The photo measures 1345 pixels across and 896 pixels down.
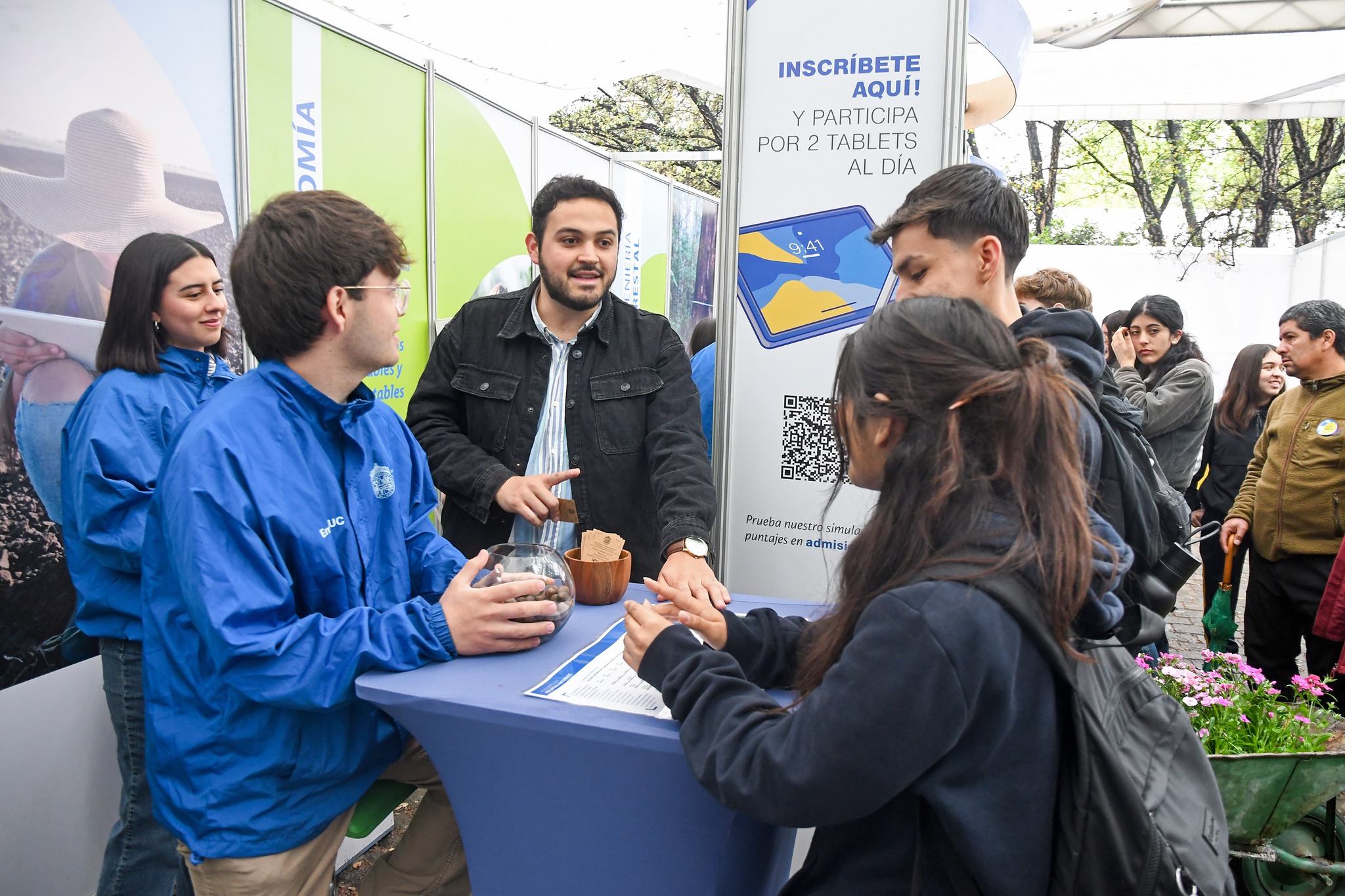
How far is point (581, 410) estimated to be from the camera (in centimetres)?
261

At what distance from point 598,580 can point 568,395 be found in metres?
0.88

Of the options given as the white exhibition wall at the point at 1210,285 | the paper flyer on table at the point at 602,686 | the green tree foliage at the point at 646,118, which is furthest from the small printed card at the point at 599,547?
the green tree foliage at the point at 646,118

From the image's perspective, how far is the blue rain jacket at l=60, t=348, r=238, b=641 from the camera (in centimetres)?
218

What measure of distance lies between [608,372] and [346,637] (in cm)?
133

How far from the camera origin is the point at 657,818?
56.6 inches

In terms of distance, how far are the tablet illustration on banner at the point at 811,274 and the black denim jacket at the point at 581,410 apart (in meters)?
0.29

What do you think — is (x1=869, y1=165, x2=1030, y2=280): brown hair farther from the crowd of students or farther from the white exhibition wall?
the white exhibition wall

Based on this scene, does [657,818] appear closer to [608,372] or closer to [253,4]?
[608,372]

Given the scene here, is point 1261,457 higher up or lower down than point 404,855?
higher up

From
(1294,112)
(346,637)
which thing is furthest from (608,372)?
(1294,112)

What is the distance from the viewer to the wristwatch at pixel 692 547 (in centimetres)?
207

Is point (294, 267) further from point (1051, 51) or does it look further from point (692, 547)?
point (1051, 51)

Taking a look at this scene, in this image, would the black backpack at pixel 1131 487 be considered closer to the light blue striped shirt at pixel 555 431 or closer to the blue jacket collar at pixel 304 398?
the blue jacket collar at pixel 304 398

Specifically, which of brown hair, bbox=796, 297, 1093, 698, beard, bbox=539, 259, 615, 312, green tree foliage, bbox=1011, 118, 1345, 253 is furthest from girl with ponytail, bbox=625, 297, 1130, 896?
green tree foliage, bbox=1011, 118, 1345, 253
